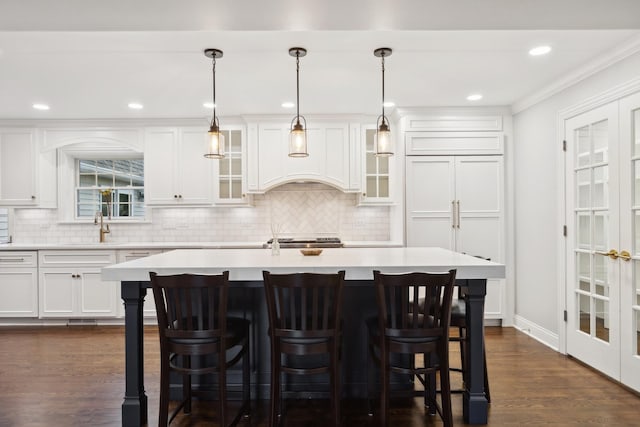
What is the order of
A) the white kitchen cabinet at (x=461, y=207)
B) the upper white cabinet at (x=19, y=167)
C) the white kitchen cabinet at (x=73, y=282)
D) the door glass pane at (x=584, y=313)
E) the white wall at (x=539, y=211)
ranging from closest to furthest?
the door glass pane at (x=584, y=313), the white wall at (x=539, y=211), the white kitchen cabinet at (x=461, y=207), the white kitchen cabinet at (x=73, y=282), the upper white cabinet at (x=19, y=167)

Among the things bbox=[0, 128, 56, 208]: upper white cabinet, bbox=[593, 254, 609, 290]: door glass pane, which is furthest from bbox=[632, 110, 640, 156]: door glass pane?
bbox=[0, 128, 56, 208]: upper white cabinet

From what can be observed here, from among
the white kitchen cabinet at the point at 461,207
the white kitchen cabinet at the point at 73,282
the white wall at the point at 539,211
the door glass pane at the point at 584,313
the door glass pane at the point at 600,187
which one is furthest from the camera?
the white kitchen cabinet at the point at 73,282

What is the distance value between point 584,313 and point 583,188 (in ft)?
3.43

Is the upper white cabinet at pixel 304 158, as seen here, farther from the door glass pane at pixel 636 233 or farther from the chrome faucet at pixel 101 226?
the door glass pane at pixel 636 233

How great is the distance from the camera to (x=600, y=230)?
3242 mm

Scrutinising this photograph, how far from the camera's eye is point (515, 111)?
4.55 m

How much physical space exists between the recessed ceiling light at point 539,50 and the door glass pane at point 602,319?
1966 millimetres

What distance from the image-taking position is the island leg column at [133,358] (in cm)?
246

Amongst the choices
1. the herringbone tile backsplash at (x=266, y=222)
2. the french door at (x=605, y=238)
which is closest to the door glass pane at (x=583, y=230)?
the french door at (x=605, y=238)

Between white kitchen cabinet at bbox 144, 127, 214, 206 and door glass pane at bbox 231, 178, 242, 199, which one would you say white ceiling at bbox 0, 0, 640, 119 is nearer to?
white kitchen cabinet at bbox 144, 127, 214, 206

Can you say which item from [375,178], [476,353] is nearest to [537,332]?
[476,353]

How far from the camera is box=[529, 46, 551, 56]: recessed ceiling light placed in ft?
9.93

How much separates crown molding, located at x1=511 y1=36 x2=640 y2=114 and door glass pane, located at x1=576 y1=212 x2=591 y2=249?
1149 millimetres

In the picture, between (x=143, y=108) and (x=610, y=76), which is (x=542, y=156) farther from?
(x=143, y=108)
